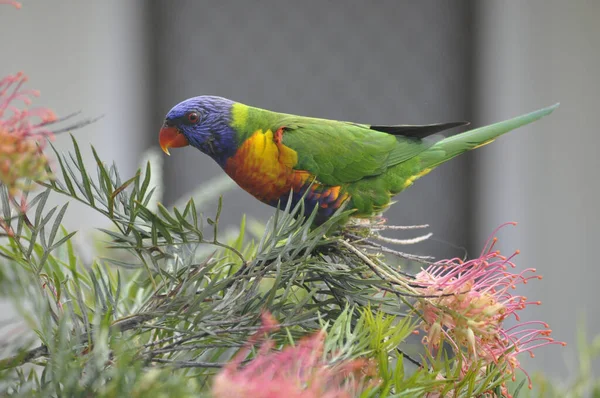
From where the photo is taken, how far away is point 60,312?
0.34 meters

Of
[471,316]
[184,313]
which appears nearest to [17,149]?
[184,313]

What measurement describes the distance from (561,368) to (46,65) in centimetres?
147

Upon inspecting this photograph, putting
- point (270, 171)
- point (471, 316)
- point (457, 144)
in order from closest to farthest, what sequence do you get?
point (471, 316) → point (270, 171) → point (457, 144)

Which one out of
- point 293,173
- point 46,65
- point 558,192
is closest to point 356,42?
point 558,192

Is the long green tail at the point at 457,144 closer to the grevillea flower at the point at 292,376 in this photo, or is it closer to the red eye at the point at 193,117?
the red eye at the point at 193,117

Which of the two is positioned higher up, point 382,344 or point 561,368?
point 382,344

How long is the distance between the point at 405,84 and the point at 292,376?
152 centimetres

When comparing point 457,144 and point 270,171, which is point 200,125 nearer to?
point 270,171

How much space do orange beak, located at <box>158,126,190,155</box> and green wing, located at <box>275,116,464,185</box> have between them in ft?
0.34

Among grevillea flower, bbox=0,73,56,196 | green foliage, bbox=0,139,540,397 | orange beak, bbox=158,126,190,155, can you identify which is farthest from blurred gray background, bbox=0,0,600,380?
grevillea flower, bbox=0,73,56,196

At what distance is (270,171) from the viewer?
0.62m

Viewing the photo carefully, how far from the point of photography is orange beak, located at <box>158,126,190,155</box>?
2.10 ft

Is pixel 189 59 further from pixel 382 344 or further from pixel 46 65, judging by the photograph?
pixel 382 344

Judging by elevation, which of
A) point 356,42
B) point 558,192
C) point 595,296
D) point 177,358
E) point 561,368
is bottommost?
point 561,368
